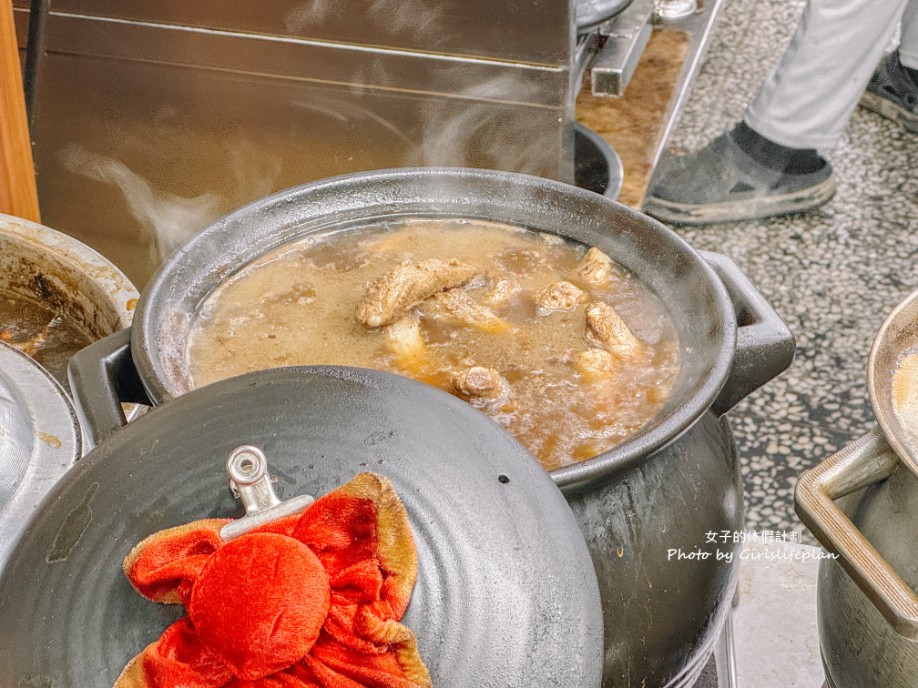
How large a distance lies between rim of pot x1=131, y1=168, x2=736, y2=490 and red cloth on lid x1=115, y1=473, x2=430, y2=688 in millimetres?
398

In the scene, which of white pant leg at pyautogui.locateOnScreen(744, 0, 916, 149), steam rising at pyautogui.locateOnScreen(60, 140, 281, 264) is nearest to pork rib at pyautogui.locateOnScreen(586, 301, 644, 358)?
steam rising at pyautogui.locateOnScreen(60, 140, 281, 264)

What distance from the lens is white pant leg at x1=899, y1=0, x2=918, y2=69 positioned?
15.9ft

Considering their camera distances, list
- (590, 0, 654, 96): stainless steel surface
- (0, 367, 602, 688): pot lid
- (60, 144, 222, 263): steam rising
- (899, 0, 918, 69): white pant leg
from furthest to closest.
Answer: (899, 0, 918, 69): white pant leg < (60, 144, 222, 263): steam rising < (590, 0, 654, 96): stainless steel surface < (0, 367, 602, 688): pot lid

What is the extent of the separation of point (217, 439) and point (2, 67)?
1.63 m

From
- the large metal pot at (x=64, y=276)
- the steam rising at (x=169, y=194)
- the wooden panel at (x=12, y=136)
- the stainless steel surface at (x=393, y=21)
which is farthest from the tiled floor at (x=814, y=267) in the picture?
the wooden panel at (x=12, y=136)

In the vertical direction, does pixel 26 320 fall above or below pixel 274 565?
below

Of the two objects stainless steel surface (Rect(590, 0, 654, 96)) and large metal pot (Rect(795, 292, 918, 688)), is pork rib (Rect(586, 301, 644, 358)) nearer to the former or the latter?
large metal pot (Rect(795, 292, 918, 688))

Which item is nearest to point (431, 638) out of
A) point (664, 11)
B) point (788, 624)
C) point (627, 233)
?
point (627, 233)

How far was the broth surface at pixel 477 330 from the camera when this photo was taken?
157 centimetres

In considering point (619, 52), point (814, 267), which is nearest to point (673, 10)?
point (814, 267)

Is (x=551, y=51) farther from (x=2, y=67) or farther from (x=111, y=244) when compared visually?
(x=111, y=244)

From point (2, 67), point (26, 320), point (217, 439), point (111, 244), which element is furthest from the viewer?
point (111, 244)

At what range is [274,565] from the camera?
0.91 meters

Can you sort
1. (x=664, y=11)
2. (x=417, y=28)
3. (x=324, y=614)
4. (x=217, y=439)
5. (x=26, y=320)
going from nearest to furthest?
(x=324, y=614) < (x=217, y=439) < (x=26, y=320) < (x=417, y=28) < (x=664, y=11)
